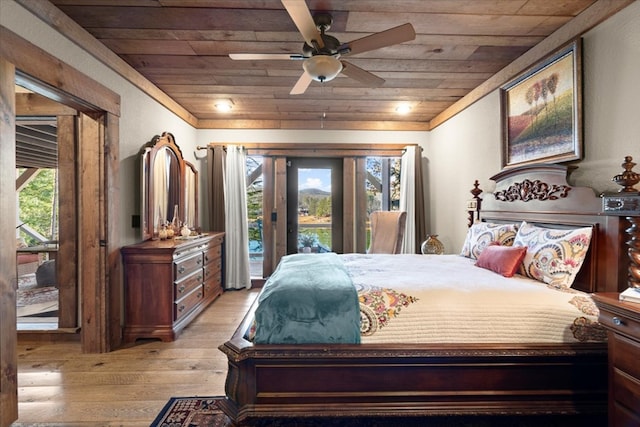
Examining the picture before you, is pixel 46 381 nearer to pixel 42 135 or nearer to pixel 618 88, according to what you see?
pixel 42 135

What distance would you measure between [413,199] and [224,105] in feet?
9.58

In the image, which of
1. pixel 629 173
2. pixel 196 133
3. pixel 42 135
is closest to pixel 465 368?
pixel 629 173

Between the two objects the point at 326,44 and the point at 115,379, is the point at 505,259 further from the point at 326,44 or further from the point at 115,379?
the point at 115,379

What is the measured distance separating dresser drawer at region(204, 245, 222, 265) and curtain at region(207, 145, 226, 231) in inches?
14.8

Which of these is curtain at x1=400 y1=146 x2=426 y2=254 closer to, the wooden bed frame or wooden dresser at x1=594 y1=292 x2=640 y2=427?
the wooden bed frame

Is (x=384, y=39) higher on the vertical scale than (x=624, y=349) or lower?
higher

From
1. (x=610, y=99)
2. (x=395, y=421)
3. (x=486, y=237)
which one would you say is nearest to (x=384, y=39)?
(x=610, y=99)

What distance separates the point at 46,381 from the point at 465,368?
2767 mm

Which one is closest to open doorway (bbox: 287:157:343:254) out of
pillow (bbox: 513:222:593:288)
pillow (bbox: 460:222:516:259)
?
pillow (bbox: 460:222:516:259)

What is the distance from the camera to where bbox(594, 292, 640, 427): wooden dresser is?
1257 millimetres

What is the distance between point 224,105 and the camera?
3.92m

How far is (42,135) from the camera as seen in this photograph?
157 inches

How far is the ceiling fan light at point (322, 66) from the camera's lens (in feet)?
6.58

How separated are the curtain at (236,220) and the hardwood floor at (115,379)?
1457 millimetres
